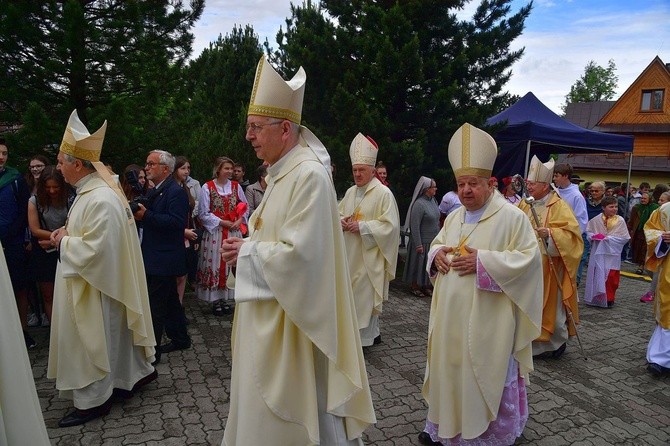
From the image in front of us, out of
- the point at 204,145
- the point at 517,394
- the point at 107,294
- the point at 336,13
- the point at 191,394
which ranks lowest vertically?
the point at 191,394

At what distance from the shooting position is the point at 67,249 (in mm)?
3639

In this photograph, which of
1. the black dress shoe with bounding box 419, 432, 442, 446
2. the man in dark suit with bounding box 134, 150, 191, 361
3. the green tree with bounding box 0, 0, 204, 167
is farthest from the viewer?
the green tree with bounding box 0, 0, 204, 167

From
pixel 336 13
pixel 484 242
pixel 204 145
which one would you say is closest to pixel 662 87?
pixel 336 13

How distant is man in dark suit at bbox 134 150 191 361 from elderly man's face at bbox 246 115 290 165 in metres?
2.30

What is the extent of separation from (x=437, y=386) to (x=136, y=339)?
235 centimetres

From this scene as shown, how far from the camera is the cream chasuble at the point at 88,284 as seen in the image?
3650mm

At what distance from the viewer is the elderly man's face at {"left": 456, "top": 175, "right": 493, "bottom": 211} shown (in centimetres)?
351

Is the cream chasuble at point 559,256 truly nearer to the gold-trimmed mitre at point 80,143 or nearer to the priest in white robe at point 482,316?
the priest in white robe at point 482,316

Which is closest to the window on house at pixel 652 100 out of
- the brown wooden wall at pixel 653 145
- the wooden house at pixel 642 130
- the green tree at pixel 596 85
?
the wooden house at pixel 642 130

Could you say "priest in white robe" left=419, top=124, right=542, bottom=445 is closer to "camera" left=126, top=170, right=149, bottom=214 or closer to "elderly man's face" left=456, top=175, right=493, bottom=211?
"elderly man's face" left=456, top=175, right=493, bottom=211

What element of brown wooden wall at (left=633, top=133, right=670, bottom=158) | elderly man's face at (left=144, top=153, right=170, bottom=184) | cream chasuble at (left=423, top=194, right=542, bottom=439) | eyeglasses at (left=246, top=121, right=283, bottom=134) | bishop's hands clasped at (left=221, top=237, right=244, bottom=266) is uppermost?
brown wooden wall at (left=633, top=133, right=670, bottom=158)

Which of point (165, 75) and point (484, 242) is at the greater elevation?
point (165, 75)

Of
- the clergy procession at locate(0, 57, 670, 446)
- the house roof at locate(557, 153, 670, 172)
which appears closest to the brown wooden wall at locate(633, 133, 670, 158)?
the house roof at locate(557, 153, 670, 172)

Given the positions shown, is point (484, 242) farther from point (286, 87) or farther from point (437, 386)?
point (286, 87)
